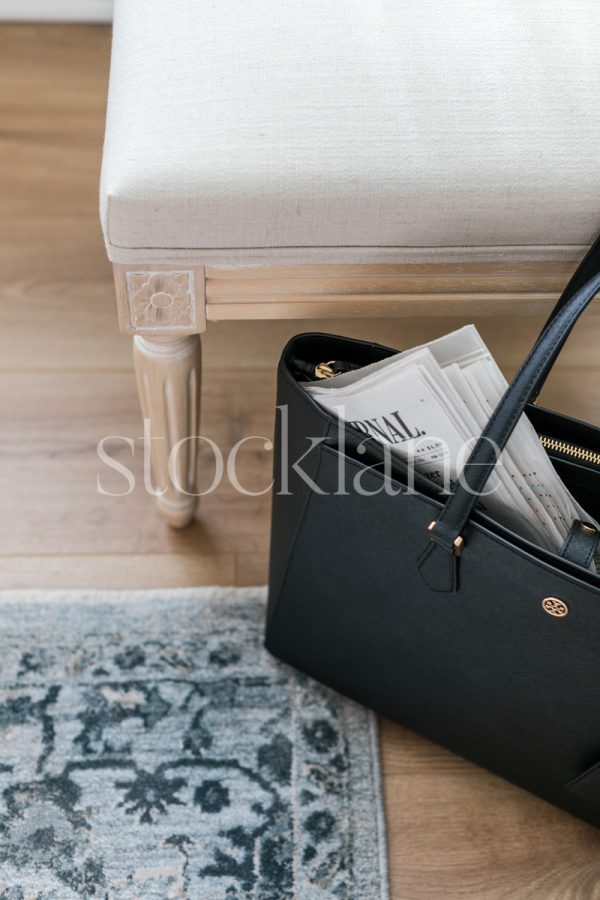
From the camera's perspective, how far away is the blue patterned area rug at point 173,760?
26.1 inches

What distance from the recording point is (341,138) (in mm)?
561

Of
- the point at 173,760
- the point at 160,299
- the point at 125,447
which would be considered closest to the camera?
the point at 160,299

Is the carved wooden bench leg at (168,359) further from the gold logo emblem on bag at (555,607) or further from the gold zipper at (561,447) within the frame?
the gold logo emblem on bag at (555,607)

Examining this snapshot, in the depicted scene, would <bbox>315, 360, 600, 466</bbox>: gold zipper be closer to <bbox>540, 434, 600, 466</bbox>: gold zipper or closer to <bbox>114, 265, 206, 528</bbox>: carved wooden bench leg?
<bbox>540, 434, 600, 466</bbox>: gold zipper

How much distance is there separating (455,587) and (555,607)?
64 mm

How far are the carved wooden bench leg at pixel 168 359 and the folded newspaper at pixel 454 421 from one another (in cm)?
12

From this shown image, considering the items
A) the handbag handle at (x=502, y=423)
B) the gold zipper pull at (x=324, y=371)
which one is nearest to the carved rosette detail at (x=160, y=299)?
the gold zipper pull at (x=324, y=371)

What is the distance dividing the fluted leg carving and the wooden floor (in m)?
0.07

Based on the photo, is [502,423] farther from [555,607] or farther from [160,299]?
[160,299]

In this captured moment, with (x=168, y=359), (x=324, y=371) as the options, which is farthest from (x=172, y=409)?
(x=324, y=371)

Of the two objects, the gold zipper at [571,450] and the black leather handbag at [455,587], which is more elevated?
the gold zipper at [571,450]

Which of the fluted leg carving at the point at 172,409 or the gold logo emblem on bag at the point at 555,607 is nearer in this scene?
the gold logo emblem on bag at the point at 555,607

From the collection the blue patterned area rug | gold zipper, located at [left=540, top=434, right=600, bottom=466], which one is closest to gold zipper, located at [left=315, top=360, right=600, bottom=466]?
gold zipper, located at [left=540, top=434, right=600, bottom=466]

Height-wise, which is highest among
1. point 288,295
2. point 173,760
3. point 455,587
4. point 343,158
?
point 343,158
